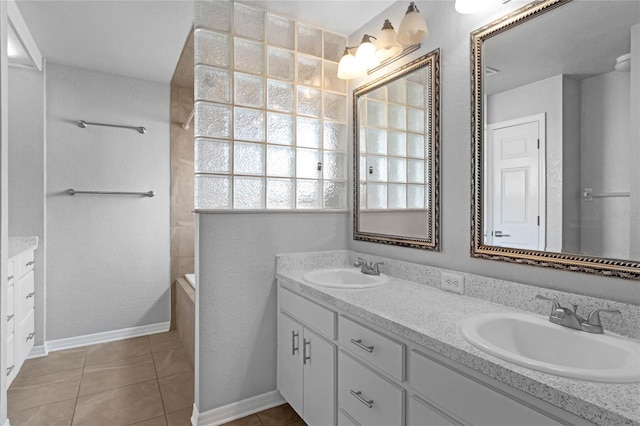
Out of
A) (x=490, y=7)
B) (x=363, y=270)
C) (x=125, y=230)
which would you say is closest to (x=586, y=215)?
(x=490, y=7)

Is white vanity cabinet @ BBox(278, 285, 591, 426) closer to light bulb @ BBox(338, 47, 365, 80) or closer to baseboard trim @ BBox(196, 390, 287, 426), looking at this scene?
baseboard trim @ BBox(196, 390, 287, 426)

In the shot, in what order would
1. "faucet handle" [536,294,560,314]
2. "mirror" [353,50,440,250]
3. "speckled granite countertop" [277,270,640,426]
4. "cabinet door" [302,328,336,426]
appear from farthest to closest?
"mirror" [353,50,440,250] → "cabinet door" [302,328,336,426] → "faucet handle" [536,294,560,314] → "speckled granite countertop" [277,270,640,426]

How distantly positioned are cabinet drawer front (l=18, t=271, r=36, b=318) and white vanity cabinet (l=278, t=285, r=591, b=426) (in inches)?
73.6

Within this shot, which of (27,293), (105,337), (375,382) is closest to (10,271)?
(27,293)

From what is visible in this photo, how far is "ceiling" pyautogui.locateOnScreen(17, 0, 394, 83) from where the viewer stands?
203 centimetres

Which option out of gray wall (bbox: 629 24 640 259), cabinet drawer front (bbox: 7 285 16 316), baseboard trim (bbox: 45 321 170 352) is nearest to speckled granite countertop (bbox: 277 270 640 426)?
gray wall (bbox: 629 24 640 259)

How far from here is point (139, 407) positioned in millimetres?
2068

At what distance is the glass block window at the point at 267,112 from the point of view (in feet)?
6.31

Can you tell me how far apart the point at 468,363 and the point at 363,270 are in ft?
3.52

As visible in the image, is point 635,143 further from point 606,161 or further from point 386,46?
point 386,46

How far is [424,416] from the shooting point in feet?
3.60

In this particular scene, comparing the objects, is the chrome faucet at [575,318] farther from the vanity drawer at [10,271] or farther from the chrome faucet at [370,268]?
the vanity drawer at [10,271]

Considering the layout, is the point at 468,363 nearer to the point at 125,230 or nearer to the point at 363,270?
the point at 363,270

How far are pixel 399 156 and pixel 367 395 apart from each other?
4.11 feet
